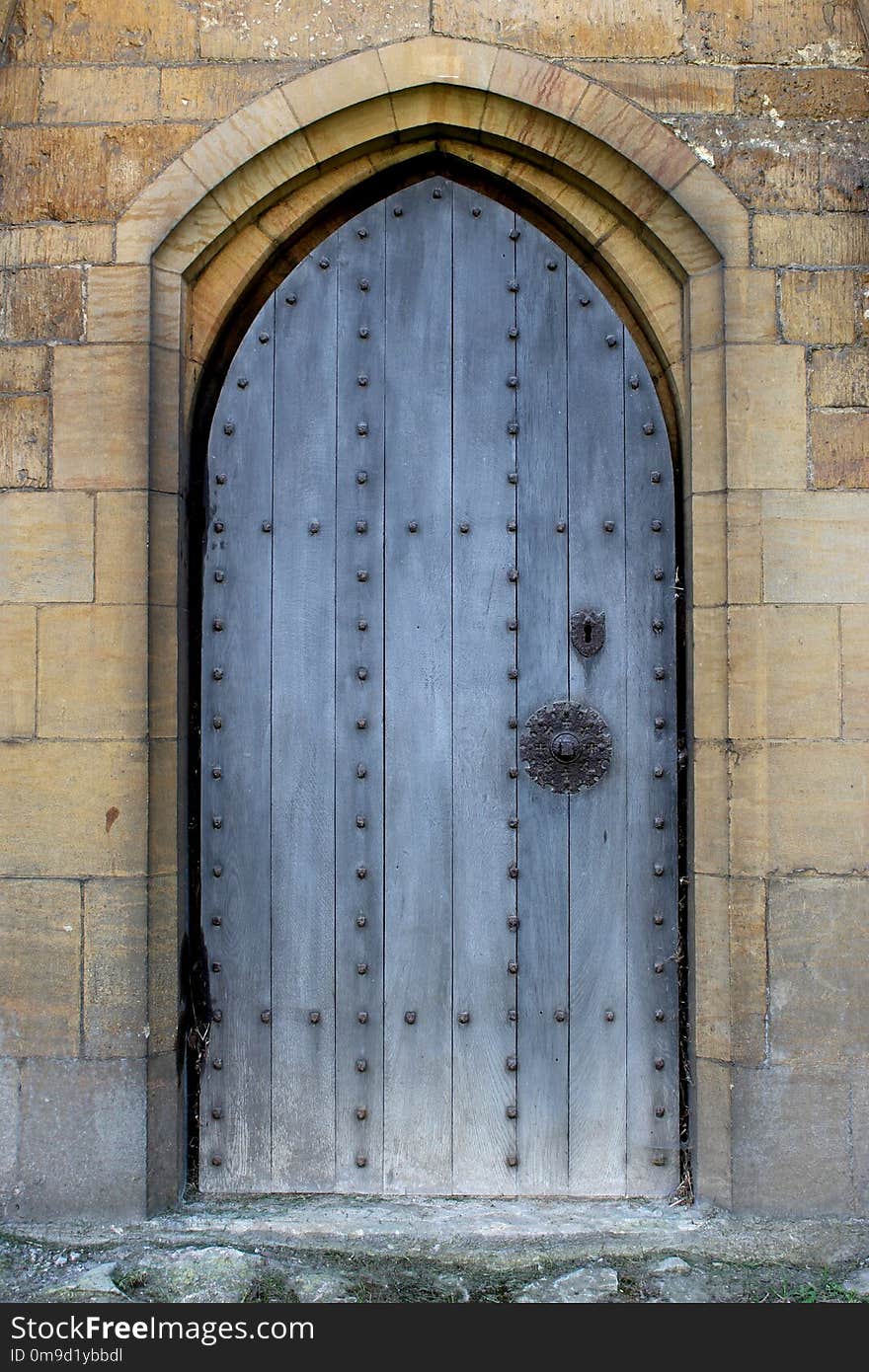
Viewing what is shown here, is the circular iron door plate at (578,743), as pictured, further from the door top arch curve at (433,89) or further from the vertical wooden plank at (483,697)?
the door top arch curve at (433,89)

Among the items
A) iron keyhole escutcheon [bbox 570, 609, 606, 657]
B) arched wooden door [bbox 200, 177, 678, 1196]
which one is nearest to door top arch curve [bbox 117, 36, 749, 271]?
arched wooden door [bbox 200, 177, 678, 1196]

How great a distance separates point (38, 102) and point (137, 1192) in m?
2.77

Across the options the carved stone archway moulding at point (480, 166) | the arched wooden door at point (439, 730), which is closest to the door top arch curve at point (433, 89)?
the carved stone archway moulding at point (480, 166)

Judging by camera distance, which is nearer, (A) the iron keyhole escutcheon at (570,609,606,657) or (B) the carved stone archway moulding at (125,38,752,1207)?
(B) the carved stone archway moulding at (125,38,752,1207)

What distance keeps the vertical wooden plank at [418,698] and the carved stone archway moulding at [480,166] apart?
23cm

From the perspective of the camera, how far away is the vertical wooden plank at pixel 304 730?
118 inches

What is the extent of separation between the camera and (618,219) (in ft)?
9.80

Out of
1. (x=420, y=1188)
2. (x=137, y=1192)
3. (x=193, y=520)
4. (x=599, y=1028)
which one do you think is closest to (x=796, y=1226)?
(x=599, y=1028)

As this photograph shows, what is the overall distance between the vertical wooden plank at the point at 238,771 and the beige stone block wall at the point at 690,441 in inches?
6.0

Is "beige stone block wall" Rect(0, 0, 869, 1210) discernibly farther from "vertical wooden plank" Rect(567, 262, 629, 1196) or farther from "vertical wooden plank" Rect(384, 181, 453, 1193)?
"vertical wooden plank" Rect(384, 181, 453, 1193)

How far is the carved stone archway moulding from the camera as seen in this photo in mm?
2852

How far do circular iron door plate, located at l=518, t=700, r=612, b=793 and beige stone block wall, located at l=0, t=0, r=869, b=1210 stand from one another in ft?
0.82

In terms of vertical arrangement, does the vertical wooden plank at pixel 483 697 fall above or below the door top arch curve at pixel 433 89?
below

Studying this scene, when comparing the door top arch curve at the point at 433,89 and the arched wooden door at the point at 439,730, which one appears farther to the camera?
the arched wooden door at the point at 439,730
